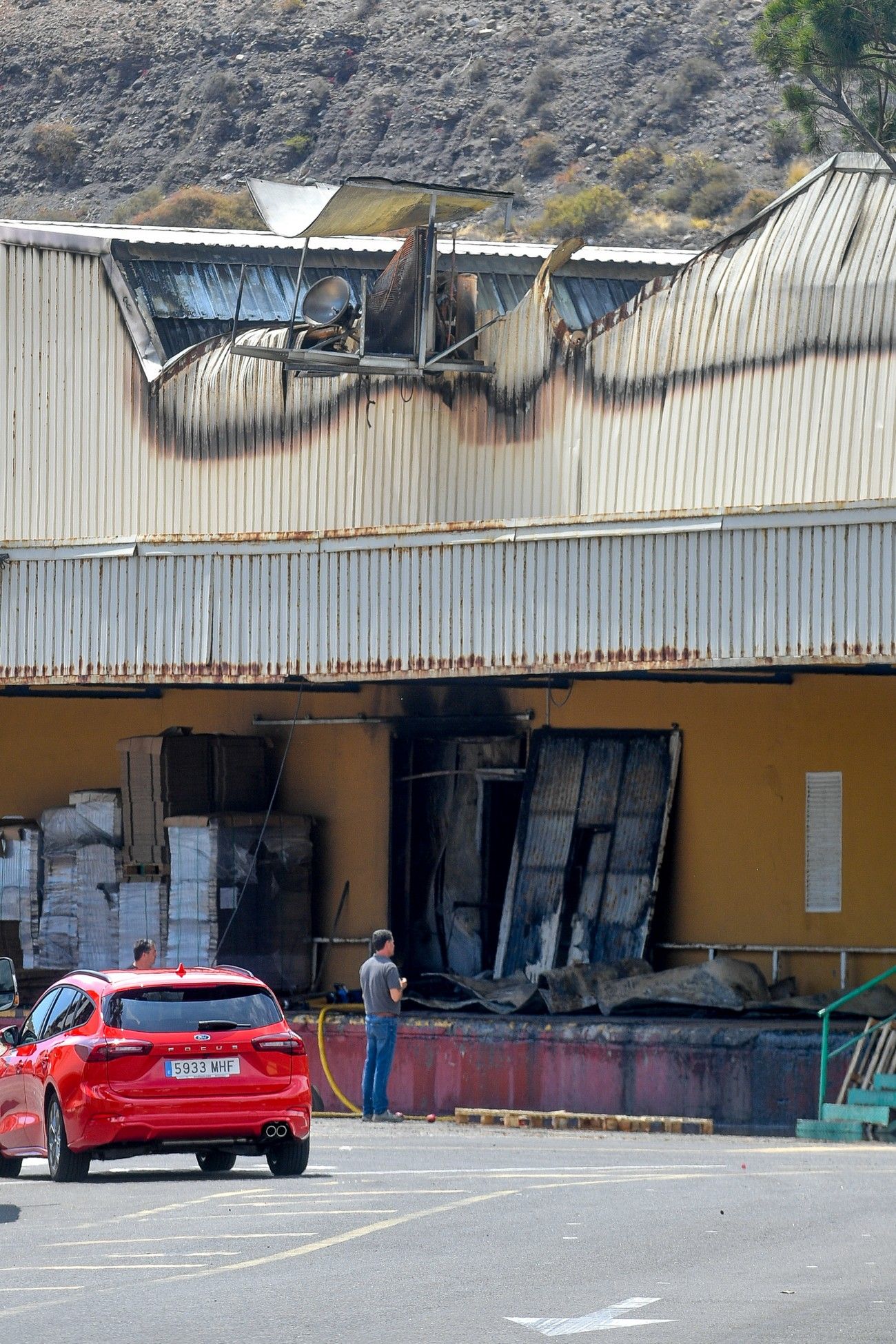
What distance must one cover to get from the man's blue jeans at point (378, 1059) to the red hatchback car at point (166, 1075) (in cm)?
507

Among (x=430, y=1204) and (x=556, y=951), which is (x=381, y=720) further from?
(x=430, y=1204)

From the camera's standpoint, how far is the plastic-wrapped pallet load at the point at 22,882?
90.2 feet

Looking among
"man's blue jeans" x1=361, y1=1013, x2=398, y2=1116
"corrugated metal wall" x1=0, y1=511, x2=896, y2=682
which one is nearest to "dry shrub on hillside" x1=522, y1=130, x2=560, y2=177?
"corrugated metal wall" x1=0, y1=511, x2=896, y2=682

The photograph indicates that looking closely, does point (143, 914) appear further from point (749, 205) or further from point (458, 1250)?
point (749, 205)

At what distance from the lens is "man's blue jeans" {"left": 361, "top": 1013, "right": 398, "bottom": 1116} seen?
67.1ft

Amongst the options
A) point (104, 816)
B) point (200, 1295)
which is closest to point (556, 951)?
point (104, 816)

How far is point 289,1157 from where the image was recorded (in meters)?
15.1

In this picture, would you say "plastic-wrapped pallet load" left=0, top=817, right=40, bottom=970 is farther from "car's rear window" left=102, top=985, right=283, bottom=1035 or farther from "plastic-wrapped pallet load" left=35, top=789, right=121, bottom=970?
"car's rear window" left=102, top=985, right=283, bottom=1035

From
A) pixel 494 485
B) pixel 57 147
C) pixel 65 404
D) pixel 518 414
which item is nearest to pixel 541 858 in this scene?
pixel 494 485

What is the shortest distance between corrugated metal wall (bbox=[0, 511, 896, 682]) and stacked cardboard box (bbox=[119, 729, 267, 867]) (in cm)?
184

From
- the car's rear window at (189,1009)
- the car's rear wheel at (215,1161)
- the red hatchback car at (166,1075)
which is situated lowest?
the car's rear wheel at (215,1161)

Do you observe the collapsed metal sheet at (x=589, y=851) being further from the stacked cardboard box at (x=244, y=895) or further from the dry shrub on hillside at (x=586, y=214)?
the dry shrub on hillside at (x=586, y=214)

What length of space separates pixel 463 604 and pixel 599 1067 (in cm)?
505

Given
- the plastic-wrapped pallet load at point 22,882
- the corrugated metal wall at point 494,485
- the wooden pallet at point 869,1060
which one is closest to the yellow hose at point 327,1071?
the corrugated metal wall at point 494,485
